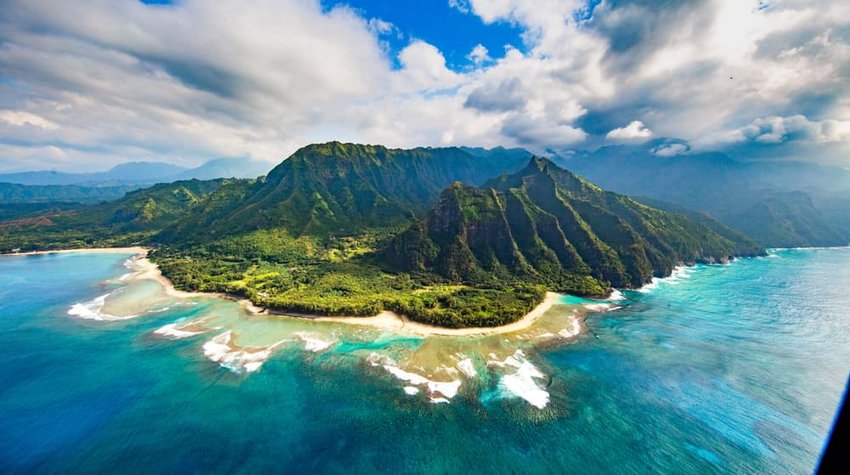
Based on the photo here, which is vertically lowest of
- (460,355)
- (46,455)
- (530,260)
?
(46,455)

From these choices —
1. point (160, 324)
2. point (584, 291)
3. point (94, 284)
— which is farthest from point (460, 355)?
point (94, 284)

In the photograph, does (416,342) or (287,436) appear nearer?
(287,436)

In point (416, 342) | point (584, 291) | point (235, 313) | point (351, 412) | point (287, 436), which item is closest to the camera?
point (287, 436)

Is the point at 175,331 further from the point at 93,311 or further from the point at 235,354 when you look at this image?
the point at 93,311

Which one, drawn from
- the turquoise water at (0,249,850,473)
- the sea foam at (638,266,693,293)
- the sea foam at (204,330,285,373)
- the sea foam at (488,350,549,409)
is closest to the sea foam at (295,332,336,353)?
the turquoise water at (0,249,850,473)

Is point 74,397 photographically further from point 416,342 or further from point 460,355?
point 460,355

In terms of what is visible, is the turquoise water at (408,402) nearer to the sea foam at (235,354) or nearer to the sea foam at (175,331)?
the sea foam at (235,354)

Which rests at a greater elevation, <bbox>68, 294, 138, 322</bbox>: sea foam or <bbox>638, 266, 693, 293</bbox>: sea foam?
<bbox>638, 266, 693, 293</bbox>: sea foam

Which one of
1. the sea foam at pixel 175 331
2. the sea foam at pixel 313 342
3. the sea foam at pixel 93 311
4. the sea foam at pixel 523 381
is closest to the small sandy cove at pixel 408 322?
the sea foam at pixel 313 342

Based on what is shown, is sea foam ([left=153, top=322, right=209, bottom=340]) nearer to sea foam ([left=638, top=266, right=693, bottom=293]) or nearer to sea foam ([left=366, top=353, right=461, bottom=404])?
sea foam ([left=366, top=353, right=461, bottom=404])
